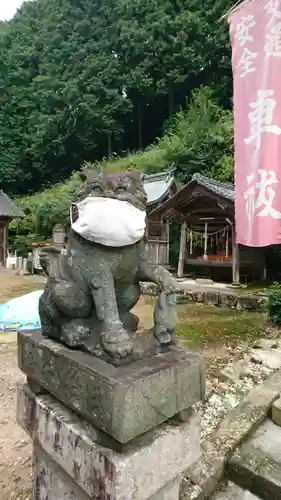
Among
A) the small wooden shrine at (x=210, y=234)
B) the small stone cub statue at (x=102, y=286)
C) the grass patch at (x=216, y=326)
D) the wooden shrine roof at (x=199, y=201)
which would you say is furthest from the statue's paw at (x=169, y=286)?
the small wooden shrine at (x=210, y=234)

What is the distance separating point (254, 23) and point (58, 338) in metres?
4.79

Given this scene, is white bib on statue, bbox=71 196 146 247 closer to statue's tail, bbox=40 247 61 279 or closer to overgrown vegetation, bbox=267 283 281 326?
statue's tail, bbox=40 247 61 279

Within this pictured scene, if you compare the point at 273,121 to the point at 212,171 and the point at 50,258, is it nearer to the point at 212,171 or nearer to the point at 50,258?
the point at 50,258

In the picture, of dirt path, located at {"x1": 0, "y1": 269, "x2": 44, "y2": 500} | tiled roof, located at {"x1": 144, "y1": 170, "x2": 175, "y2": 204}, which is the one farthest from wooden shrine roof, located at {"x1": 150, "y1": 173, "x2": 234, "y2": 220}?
dirt path, located at {"x1": 0, "y1": 269, "x2": 44, "y2": 500}

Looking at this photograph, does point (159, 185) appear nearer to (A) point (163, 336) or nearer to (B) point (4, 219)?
(B) point (4, 219)

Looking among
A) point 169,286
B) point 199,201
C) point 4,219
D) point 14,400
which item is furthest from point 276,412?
point 4,219

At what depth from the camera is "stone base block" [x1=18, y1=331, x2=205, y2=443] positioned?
113cm

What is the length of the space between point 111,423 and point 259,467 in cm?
126

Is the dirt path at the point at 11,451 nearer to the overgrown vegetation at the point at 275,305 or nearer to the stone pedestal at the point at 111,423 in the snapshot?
the stone pedestal at the point at 111,423

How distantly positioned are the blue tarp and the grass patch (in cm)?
243

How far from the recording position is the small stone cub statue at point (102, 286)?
132 cm

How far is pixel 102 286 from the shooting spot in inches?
52.1

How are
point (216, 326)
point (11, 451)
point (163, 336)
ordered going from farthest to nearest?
point (216, 326) < point (11, 451) < point (163, 336)

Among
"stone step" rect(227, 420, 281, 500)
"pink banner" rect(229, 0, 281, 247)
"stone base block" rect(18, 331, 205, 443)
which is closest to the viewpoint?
"stone base block" rect(18, 331, 205, 443)
